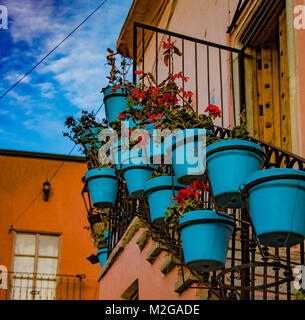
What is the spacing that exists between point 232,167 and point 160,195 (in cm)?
133

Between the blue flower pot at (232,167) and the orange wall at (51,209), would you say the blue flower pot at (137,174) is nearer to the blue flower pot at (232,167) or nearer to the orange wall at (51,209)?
the blue flower pot at (232,167)

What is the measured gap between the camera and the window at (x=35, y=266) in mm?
17375

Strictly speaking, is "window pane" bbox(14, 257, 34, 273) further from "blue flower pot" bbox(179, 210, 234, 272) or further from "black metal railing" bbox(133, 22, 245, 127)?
"blue flower pot" bbox(179, 210, 234, 272)

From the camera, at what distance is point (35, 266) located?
1811 centimetres

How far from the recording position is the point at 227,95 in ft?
30.5

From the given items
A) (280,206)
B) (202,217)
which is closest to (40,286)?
(202,217)

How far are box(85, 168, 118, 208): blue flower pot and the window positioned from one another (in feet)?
31.5

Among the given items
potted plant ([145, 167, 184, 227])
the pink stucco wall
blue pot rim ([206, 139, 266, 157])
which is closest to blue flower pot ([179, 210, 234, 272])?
blue pot rim ([206, 139, 266, 157])

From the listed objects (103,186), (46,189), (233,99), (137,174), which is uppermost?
(46,189)

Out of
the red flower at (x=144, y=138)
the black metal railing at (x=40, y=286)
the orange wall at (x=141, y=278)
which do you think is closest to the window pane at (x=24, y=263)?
the black metal railing at (x=40, y=286)

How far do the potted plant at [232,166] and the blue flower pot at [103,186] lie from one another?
3.23 meters

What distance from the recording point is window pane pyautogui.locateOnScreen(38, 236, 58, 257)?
18203mm

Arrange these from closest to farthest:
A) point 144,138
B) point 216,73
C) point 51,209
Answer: point 144,138 → point 216,73 → point 51,209

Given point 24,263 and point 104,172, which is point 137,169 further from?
point 24,263
